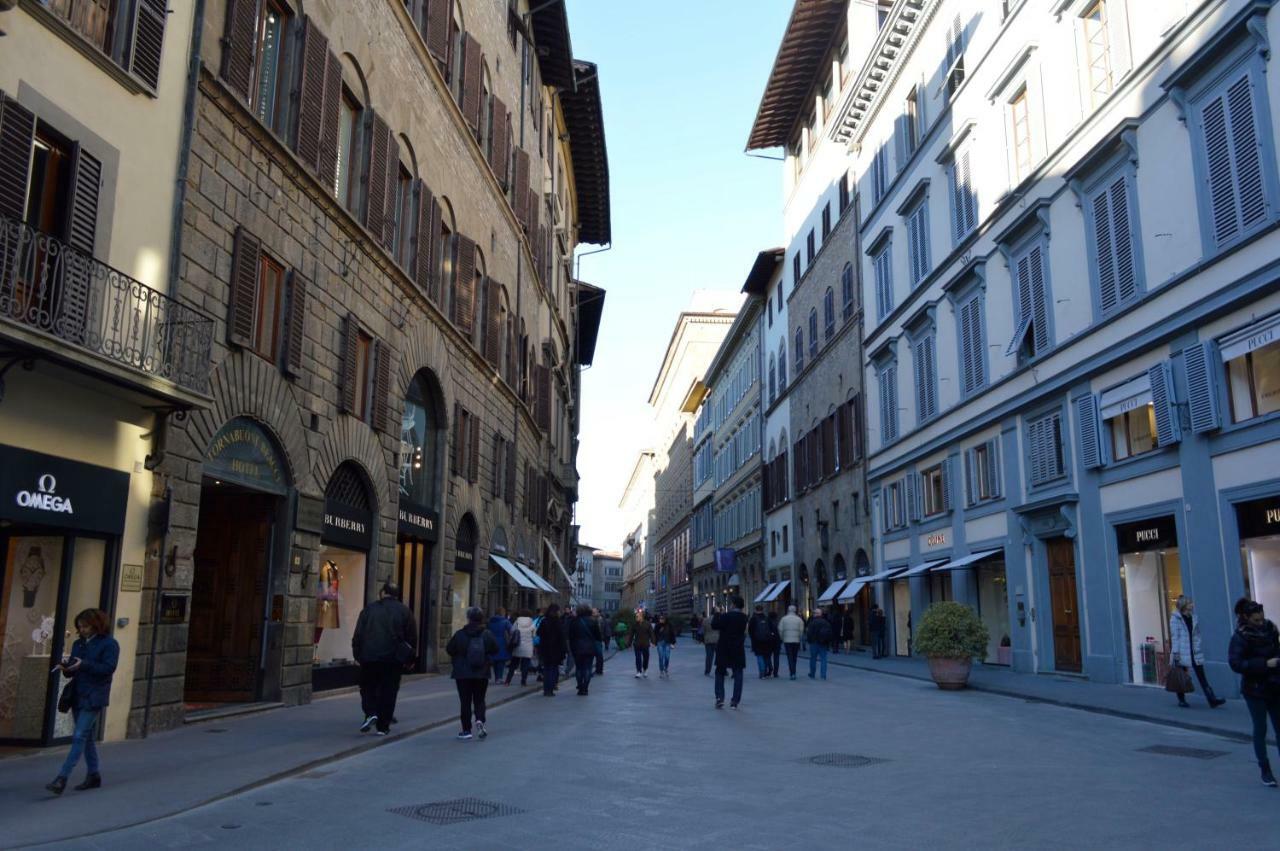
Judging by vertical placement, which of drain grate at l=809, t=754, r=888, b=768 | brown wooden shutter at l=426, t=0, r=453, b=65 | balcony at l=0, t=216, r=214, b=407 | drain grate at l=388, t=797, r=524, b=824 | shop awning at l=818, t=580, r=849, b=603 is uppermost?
brown wooden shutter at l=426, t=0, r=453, b=65

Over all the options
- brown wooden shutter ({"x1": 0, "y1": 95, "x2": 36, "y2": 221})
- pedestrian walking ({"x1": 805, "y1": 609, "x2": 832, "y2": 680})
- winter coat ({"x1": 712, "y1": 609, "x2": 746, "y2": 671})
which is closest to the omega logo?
brown wooden shutter ({"x1": 0, "y1": 95, "x2": 36, "y2": 221})

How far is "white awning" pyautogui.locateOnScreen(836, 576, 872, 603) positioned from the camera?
36625 millimetres

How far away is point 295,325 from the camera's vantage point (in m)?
15.7

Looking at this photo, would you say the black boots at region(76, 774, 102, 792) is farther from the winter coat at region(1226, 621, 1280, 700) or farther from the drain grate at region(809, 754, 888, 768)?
the winter coat at region(1226, 621, 1280, 700)

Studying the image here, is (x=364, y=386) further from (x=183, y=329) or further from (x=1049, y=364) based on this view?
(x=1049, y=364)

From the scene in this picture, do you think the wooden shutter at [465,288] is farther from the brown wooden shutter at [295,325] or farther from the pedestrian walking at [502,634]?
the brown wooden shutter at [295,325]

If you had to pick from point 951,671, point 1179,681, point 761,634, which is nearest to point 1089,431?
point 951,671

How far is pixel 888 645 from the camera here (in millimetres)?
35750

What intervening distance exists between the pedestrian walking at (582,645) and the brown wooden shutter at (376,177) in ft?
27.1

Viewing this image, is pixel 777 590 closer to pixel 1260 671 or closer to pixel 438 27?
pixel 438 27

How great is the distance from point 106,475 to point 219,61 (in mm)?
5662

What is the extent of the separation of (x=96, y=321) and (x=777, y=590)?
142ft

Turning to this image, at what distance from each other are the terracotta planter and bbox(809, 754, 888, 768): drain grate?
10.4 m

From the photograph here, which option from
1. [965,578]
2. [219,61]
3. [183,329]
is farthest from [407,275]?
[965,578]
